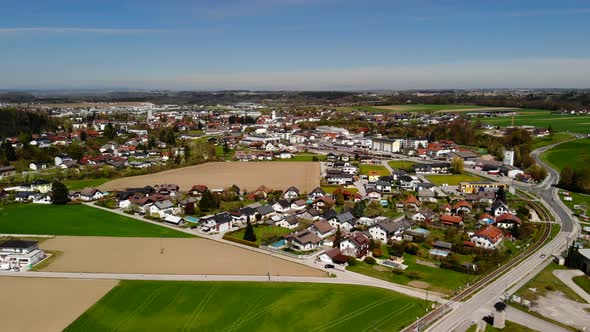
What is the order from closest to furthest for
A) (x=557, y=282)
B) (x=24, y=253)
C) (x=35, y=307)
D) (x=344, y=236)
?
1. (x=35, y=307)
2. (x=557, y=282)
3. (x=24, y=253)
4. (x=344, y=236)

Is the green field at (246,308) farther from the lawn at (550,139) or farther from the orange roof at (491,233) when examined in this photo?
the lawn at (550,139)

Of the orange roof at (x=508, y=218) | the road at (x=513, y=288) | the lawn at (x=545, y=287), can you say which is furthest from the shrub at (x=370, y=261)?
the orange roof at (x=508, y=218)

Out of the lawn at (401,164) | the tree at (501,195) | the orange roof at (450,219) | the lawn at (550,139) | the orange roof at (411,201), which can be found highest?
the lawn at (550,139)

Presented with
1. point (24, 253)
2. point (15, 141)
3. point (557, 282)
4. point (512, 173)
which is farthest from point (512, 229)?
point (15, 141)

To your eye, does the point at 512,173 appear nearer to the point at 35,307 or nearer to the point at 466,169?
the point at 466,169

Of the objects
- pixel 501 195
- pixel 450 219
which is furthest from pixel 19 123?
pixel 501 195

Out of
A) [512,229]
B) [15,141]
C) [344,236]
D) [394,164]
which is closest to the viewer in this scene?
[344,236]

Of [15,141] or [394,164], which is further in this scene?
[15,141]
